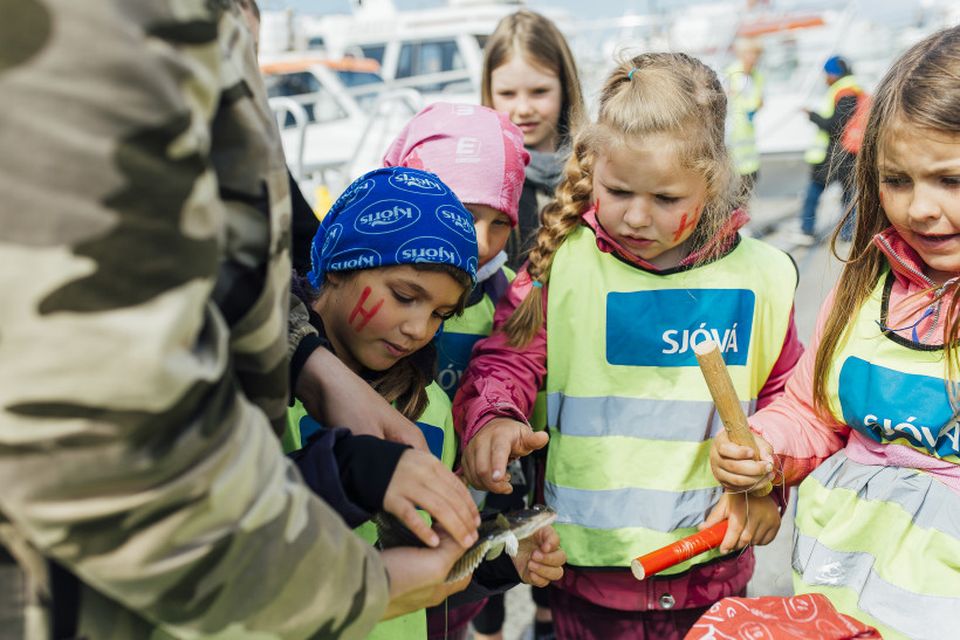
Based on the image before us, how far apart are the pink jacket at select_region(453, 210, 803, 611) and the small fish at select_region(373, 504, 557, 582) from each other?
22.3 inches

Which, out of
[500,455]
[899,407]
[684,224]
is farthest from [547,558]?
[684,224]

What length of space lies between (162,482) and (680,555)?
4.03ft

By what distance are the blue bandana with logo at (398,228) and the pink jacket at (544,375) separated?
0.22 meters

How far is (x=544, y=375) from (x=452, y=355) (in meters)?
0.34

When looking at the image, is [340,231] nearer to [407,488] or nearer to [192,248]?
[407,488]

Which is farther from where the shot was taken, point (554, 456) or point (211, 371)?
point (554, 456)

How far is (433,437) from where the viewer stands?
5.92 ft

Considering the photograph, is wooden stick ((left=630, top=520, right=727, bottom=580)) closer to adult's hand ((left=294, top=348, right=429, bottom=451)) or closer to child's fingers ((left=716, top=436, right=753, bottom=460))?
child's fingers ((left=716, top=436, right=753, bottom=460))

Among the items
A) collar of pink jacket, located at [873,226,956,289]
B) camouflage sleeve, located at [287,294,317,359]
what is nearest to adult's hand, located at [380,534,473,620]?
camouflage sleeve, located at [287,294,317,359]

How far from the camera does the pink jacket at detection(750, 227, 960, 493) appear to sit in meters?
1.46

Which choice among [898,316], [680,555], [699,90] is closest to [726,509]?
[680,555]

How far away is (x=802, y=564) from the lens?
153 cm

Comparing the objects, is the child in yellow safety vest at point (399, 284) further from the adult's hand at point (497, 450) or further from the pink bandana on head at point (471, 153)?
the pink bandana on head at point (471, 153)

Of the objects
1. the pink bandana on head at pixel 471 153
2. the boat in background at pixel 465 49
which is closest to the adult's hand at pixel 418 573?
the pink bandana on head at pixel 471 153
